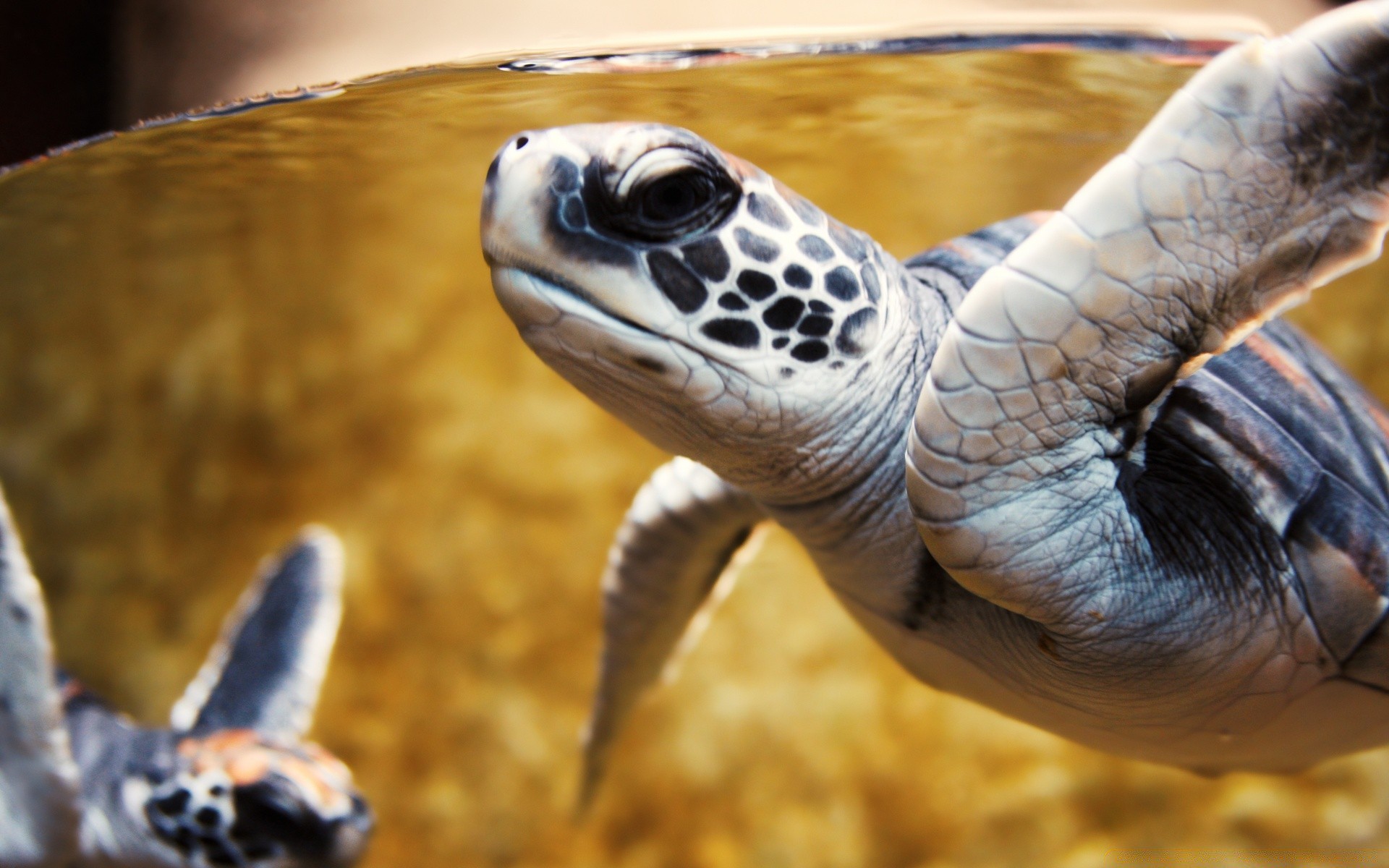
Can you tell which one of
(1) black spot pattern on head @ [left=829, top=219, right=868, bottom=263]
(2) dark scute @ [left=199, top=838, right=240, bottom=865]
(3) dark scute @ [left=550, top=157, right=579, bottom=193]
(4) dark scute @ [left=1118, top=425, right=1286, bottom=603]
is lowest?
(2) dark scute @ [left=199, top=838, right=240, bottom=865]

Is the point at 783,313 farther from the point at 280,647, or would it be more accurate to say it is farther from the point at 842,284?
the point at 280,647

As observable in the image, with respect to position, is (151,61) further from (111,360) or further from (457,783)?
(111,360)

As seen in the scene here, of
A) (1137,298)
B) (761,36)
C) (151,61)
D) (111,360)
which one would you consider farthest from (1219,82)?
Result: (111,360)

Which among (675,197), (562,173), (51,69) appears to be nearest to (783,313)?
(675,197)

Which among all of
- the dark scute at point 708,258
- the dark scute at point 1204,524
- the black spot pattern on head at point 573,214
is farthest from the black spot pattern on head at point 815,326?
the dark scute at point 1204,524

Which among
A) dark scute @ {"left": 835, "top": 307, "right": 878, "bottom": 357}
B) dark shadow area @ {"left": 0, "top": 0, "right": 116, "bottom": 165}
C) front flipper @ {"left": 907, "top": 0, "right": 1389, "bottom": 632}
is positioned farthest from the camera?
dark shadow area @ {"left": 0, "top": 0, "right": 116, "bottom": 165}

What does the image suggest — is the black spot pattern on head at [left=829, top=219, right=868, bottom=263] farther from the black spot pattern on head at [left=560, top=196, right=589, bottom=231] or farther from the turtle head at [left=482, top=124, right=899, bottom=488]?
the black spot pattern on head at [left=560, top=196, right=589, bottom=231]

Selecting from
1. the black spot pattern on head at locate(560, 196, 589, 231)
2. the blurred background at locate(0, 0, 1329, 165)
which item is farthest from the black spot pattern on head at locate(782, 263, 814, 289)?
the blurred background at locate(0, 0, 1329, 165)
